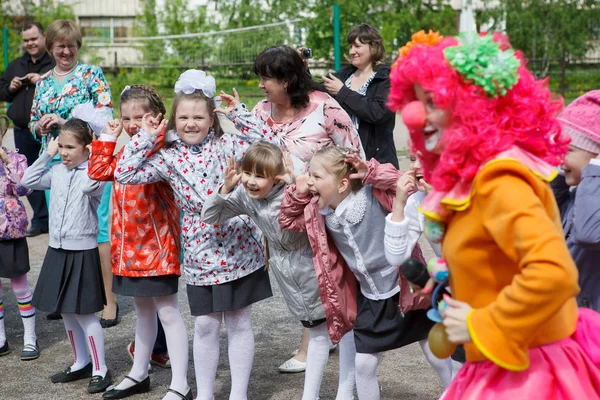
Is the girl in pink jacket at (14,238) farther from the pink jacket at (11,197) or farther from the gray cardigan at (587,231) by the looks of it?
the gray cardigan at (587,231)

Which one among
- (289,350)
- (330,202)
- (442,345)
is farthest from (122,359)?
(442,345)

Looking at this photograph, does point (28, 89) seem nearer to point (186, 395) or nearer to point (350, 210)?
point (186, 395)

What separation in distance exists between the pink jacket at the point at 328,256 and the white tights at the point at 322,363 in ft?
0.76

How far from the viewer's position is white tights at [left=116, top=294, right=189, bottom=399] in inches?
168

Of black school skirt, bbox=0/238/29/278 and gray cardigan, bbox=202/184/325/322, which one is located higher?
gray cardigan, bbox=202/184/325/322

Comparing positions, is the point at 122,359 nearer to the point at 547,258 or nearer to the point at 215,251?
the point at 215,251

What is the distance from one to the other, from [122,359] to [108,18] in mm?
30480

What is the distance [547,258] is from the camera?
1957mm

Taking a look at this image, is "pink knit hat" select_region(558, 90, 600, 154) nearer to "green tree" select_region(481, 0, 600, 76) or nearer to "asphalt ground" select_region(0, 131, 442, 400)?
"asphalt ground" select_region(0, 131, 442, 400)

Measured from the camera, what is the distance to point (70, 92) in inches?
227

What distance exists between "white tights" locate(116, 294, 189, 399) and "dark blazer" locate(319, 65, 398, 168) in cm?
200

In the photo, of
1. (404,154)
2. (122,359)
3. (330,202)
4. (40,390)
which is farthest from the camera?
(404,154)

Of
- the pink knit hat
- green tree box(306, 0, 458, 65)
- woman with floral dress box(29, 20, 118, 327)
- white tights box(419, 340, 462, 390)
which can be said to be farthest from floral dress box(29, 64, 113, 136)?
green tree box(306, 0, 458, 65)

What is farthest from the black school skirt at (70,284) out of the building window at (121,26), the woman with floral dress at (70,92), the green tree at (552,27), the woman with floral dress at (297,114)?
the building window at (121,26)
